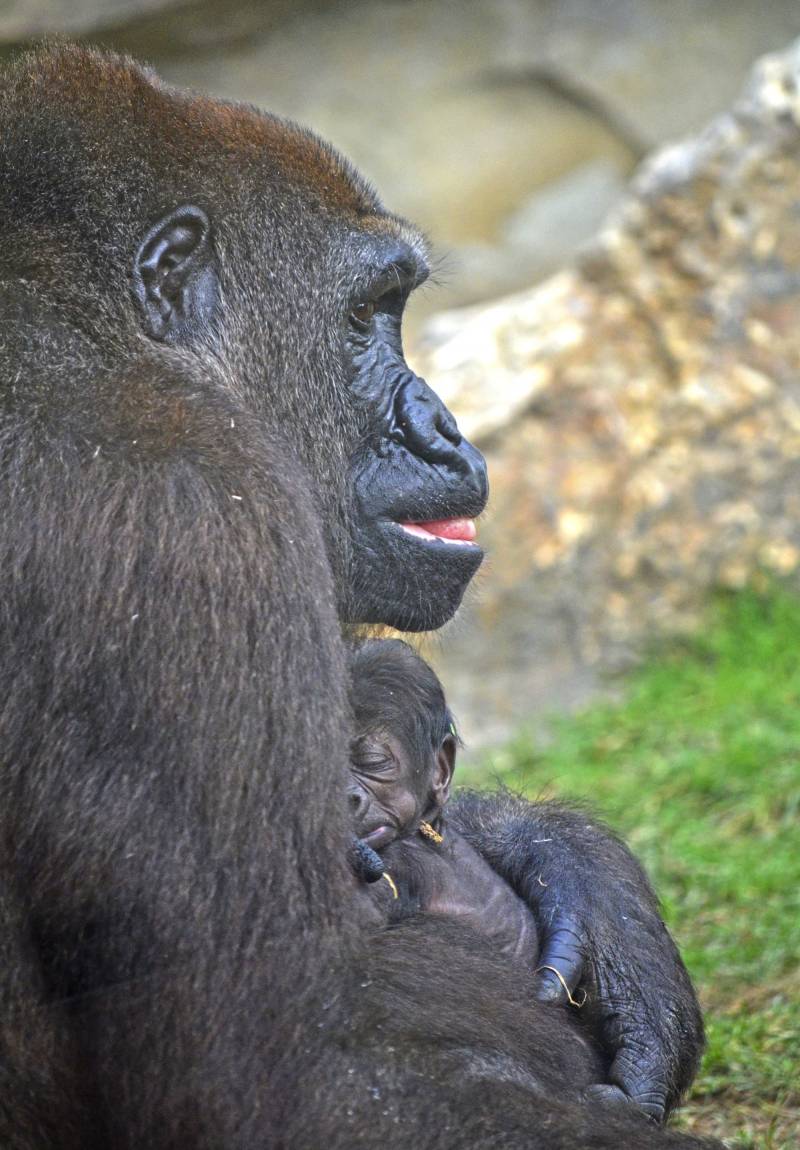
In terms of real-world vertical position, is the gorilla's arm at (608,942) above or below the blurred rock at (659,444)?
above

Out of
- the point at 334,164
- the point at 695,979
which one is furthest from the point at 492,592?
the point at 334,164

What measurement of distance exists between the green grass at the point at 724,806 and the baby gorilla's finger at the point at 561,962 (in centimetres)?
73

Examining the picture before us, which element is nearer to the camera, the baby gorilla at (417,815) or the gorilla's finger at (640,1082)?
the gorilla's finger at (640,1082)

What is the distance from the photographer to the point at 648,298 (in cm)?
796

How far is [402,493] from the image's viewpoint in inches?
159

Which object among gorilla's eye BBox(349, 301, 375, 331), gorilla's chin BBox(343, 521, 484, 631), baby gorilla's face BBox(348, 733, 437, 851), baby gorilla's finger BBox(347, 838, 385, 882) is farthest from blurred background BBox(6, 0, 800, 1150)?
baby gorilla's finger BBox(347, 838, 385, 882)

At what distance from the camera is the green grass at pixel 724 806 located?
4.53 m

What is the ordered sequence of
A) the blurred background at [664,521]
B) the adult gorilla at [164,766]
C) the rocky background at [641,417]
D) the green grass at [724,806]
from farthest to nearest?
the rocky background at [641,417]
the blurred background at [664,521]
the green grass at [724,806]
the adult gorilla at [164,766]

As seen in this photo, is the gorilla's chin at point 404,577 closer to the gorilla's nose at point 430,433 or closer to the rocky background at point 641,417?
the gorilla's nose at point 430,433

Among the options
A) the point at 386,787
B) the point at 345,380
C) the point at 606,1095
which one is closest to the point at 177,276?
the point at 345,380

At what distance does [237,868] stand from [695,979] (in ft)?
8.95

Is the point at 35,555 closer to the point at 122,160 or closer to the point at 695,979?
the point at 122,160

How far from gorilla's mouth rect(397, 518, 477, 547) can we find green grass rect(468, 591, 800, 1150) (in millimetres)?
1011

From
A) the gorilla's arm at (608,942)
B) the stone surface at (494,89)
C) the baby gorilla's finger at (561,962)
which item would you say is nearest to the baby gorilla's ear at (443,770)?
the gorilla's arm at (608,942)
